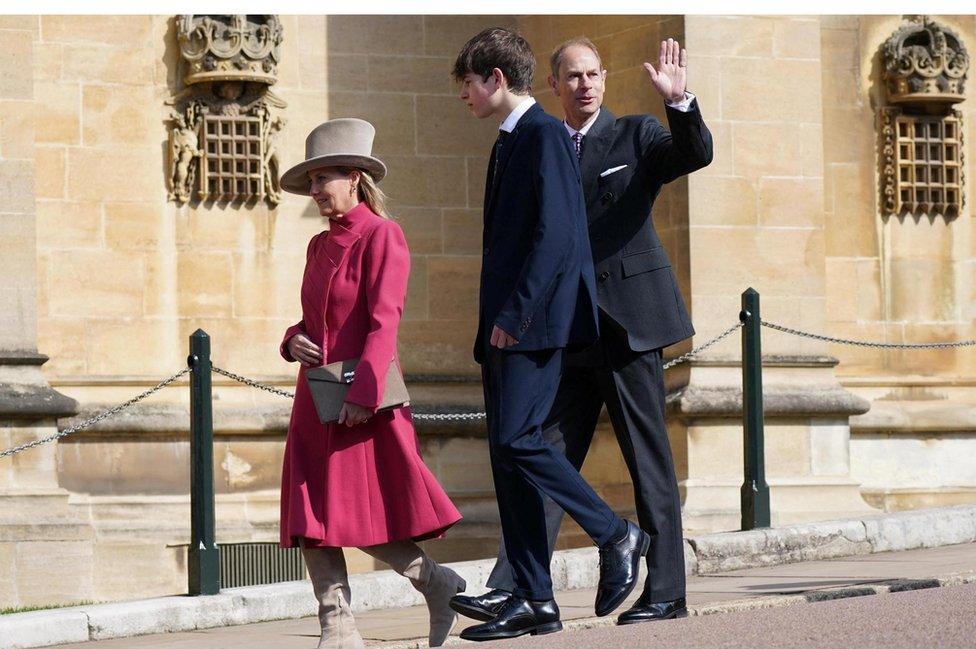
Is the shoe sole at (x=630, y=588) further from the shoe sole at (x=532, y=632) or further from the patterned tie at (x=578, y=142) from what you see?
the patterned tie at (x=578, y=142)

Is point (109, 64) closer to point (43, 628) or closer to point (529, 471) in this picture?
point (43, 628)

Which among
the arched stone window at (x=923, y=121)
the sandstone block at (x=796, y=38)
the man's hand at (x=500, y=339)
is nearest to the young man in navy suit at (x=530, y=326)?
the man's hand at (x=500, y=339)

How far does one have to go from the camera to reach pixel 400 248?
6.25 m

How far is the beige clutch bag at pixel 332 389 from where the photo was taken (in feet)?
19.9

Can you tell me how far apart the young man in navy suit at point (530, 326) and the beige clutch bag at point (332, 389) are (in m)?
0.30

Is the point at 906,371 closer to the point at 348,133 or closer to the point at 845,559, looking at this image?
the point at 845,559

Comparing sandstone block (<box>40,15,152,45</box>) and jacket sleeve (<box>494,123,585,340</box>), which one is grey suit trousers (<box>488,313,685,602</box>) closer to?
jacket sleeve (<box>494,123,585,340</box>)

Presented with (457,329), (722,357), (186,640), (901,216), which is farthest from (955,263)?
(186,640)

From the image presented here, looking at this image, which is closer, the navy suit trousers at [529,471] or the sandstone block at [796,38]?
the navy suit trousers at [529,471]

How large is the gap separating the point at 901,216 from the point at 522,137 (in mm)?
6823

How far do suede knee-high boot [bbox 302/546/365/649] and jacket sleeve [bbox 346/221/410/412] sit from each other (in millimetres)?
509

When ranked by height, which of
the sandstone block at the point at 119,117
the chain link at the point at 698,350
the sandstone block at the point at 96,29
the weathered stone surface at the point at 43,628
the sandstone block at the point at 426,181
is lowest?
the weathered stone surface at the point at 43,628

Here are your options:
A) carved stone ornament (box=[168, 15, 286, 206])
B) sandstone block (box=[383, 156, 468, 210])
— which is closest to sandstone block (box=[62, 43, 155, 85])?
carved stone ornament (box=[168, 15, 286, 206])

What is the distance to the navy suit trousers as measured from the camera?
5.94m
